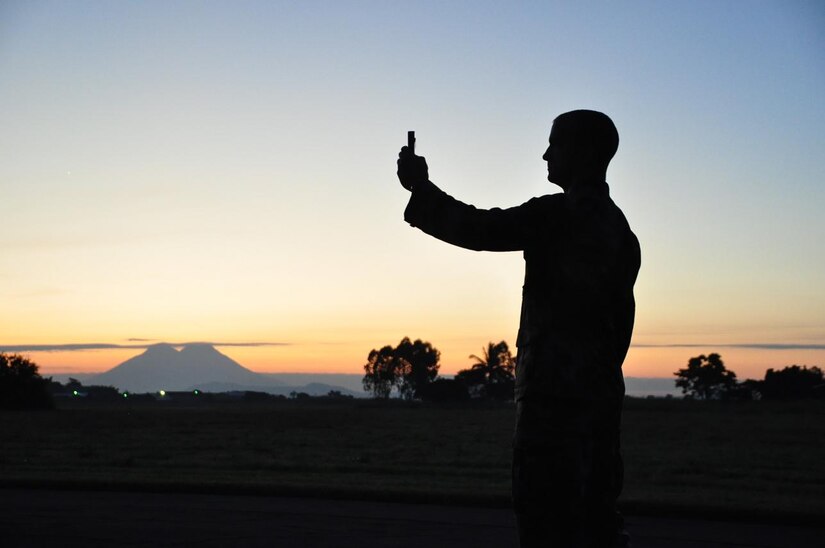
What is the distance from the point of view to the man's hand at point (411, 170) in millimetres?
3406

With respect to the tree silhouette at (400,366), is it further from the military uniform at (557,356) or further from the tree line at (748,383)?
the military uniform at (557,356)

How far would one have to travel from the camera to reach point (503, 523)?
409 inches

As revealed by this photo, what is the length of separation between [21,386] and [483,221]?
226 ft

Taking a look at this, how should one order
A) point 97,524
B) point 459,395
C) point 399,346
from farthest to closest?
point 399,346 < point 459,395 < point 97,524

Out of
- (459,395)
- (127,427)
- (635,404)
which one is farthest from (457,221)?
(459,395)

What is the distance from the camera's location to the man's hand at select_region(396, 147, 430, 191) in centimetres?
341

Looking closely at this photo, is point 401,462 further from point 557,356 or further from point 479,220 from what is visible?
point 479,220

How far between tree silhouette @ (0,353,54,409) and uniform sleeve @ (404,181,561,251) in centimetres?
6802

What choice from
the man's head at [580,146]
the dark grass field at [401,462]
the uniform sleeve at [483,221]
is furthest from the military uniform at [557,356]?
the dark grass field at [401,462]

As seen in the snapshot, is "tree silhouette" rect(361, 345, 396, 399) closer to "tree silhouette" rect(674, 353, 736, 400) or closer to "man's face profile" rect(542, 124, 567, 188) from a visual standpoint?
"tree silhouette" rect(674, 353, 736, 400)

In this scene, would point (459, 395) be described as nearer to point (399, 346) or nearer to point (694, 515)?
point (399, 346)

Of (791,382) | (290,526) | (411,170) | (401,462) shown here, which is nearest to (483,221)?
(411,170)

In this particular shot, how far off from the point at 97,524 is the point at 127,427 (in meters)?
34.6

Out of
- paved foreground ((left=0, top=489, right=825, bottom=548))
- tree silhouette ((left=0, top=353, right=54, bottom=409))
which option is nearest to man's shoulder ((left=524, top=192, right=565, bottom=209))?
paved foreground ((left=0, top=489, right=825, bottom=548))
